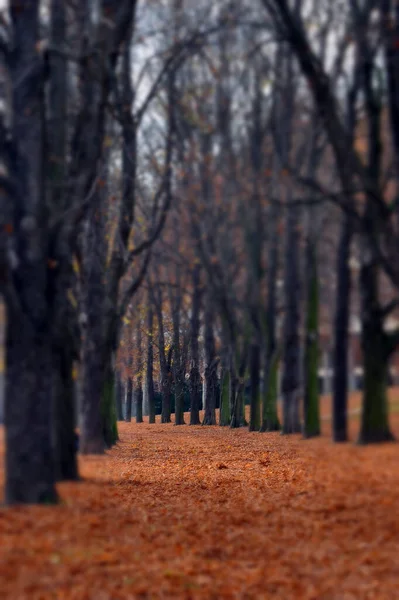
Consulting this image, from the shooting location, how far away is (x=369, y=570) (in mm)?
6383

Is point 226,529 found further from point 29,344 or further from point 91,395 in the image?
point 29,344

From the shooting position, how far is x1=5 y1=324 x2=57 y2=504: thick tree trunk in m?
6.14

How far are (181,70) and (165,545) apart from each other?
623 cm

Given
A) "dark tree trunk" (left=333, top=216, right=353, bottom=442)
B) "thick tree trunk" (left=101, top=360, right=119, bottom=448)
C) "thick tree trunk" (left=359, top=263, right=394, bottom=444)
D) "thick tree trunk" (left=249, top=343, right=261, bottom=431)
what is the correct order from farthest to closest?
"thick tree trunk" (left=249, top=343, right=261, bottom=431), "thick tree trunk" (left=101, top=360, right=119, bottom=448), "dark tree trunk" (left=333, top=216, right=353, bottom=442), "thick tree trunk" (left=359, top=263, right=394, bottom=444)

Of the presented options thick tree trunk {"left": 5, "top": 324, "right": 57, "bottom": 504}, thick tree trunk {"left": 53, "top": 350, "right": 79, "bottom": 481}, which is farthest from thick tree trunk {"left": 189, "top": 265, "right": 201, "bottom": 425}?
thick tree trunk {"left": 5, "top": 324, "right": 57, "bottom": 504}

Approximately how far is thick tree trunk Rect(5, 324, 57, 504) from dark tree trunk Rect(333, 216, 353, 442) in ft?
10.1

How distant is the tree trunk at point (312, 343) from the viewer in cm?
819

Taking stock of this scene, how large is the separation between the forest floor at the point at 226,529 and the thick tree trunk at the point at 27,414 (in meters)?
0.21

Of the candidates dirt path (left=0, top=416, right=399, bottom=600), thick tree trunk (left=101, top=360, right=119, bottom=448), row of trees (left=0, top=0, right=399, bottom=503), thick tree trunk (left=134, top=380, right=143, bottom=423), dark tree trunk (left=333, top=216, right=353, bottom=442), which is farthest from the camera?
thick tree trunk (left=134, top=380, right=143, bottom=423)

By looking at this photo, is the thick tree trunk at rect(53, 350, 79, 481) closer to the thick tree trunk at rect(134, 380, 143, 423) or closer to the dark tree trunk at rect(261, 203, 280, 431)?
the dark tree trunk at rect(261, 203, 280, 431)

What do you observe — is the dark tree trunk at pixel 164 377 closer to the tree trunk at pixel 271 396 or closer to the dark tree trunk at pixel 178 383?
the dark tree trunk at pixel 178 383

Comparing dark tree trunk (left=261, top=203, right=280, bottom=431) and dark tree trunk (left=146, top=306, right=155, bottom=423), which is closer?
dark tree trunk (left=261, top=203, right=280, bottom=431)

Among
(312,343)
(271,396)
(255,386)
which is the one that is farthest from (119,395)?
(312,343)

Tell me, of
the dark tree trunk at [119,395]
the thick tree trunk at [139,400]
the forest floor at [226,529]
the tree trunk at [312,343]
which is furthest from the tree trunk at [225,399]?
the tree trunk at [312,343]
